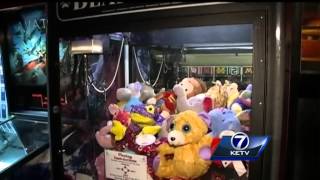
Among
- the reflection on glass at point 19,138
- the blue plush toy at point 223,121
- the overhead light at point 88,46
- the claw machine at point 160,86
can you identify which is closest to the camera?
the claw machine at point 160,86

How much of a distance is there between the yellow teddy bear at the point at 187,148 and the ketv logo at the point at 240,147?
80 mm

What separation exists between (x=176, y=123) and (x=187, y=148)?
118 millimetres

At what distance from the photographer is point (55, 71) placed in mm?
1699

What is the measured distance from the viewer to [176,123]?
153 centimetres

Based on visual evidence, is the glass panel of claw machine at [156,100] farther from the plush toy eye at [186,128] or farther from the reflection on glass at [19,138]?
the reflection on glass at [19,138]

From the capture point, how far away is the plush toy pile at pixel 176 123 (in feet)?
4.77

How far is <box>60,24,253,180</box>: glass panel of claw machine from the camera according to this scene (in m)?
1.48

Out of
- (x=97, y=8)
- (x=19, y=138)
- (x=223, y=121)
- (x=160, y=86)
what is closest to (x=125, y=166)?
(x=160, y=86)

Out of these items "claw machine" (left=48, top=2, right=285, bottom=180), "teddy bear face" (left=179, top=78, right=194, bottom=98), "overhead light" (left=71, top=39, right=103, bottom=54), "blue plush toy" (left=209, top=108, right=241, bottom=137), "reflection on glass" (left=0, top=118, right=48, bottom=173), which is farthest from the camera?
"reflection on glass" (left=0, top=118, right=48, bottom=173)

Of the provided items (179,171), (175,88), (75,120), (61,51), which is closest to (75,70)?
(61,51)

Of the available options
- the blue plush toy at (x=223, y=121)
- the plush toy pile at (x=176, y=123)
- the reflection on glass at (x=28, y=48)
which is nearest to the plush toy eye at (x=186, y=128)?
the plush toy pile at (x=176, y=123)

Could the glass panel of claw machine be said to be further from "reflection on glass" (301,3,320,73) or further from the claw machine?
"reflection on glass" (301,3,320,73)

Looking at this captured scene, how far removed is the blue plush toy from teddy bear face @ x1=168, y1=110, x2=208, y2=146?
0.04 meters

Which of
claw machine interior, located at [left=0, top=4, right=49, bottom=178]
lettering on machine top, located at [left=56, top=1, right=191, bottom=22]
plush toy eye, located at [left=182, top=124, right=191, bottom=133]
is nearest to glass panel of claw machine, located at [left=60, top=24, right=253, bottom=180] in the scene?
plush toy eye, located at [left=182, top=124, right=191, bottom=133]
